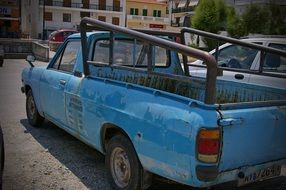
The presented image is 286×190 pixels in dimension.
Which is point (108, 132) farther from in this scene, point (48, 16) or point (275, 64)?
point (48, 16)

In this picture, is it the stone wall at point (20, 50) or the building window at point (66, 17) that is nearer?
the stone wall at point (20, 50)

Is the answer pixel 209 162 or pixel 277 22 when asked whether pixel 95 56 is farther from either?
pixel 277 22

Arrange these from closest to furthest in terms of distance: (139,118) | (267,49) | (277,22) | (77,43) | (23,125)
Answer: (139,118) → (267,49) → (77,43) → (23,125) → (277,22)

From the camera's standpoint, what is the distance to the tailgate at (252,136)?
3208mm

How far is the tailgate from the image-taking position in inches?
126

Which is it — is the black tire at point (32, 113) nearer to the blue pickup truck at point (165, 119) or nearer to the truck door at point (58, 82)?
the truck door at point (58, 82)

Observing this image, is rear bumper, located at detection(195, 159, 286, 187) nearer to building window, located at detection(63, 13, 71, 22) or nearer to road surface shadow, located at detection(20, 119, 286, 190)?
road surface shadow, located at detection(20, 119, 286, 190)

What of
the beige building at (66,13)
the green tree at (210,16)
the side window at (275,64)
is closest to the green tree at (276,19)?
the green tree at (210,16)

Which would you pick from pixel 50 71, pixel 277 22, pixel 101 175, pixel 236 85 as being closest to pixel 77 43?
pixel 50 71

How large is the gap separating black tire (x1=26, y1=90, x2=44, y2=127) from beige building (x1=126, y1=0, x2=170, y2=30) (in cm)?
5972

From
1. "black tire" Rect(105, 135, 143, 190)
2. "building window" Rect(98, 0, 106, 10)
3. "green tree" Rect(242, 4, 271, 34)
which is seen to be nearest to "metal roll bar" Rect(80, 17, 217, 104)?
"black tire" Rect(105, 135, 143, 190)

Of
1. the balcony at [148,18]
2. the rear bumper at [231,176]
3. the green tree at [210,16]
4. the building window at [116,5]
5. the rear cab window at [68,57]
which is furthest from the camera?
the balcony at [148,18]

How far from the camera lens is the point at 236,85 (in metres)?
4.64

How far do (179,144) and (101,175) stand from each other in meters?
1.79
